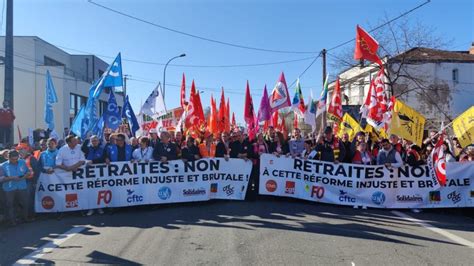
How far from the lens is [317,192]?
10461 mm

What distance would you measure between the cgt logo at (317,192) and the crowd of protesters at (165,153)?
77 centimetres

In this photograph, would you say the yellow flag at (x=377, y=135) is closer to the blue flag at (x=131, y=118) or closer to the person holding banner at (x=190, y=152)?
the person holding banner at (x=190, y=152)

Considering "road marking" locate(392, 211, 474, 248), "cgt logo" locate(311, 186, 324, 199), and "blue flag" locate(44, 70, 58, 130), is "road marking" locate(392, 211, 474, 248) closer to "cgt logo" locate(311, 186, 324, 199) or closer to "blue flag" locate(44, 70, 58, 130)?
"cgt logo" locate(311, 186, 324, 199)

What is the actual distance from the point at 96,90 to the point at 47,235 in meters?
5.26

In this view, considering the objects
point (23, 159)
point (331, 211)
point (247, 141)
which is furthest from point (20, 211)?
point (331, 211)

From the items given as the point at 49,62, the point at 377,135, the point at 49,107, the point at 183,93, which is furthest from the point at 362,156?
the point at 49,62

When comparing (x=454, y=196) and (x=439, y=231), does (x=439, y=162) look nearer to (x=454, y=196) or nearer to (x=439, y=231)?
(x=454, y=196)

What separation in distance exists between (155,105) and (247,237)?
375 inches

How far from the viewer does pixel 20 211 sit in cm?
888

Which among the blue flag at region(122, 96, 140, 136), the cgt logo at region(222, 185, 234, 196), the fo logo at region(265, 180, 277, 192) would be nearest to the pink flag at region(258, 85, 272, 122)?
the fo logo at region(265, 180, 277, 192)

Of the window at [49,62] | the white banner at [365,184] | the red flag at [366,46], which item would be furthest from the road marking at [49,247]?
the window at [49,62]

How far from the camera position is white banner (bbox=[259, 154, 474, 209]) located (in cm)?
980

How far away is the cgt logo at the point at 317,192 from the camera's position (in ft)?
34.2

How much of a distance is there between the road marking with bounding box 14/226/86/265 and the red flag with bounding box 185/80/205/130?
6.56 meters
